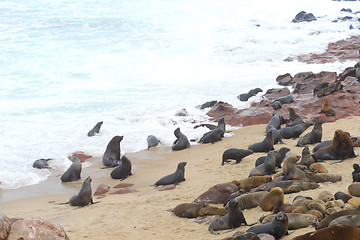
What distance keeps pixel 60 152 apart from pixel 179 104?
17.6 feet

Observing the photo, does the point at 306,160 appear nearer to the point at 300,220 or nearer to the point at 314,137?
the point at 314,137

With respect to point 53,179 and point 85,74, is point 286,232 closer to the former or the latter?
point 53,179

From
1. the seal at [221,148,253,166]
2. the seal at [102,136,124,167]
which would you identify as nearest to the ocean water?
the seal at [102,136,124,167]

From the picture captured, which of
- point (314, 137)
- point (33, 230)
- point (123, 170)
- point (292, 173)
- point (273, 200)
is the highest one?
point (33, 230)

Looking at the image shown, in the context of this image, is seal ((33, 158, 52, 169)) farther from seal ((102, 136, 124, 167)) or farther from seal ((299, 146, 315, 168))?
seal ((299, 146, 315, 168))

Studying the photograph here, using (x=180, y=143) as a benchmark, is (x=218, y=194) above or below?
above

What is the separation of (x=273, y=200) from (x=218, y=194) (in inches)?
50.8

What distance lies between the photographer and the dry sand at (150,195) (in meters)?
6.61

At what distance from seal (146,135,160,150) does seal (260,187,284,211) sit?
6.35 meters

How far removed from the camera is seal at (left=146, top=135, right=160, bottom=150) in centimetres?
1248

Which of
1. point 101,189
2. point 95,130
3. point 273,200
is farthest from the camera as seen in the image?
point 95,130

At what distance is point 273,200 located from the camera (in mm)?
6160

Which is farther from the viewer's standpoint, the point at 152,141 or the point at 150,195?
the point at 152,141

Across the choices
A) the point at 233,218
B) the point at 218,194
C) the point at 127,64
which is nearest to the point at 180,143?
the point at 218,194
